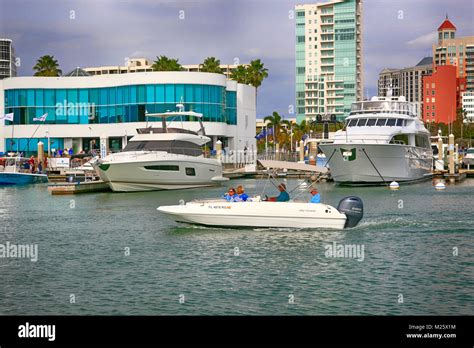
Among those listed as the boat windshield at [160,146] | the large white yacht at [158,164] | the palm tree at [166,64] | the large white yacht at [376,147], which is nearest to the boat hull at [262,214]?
the large white yacht at [158,164]

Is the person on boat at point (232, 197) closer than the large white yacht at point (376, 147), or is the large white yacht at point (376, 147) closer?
the person on boat at point (232, 197)

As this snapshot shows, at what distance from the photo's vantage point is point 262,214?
100 feet

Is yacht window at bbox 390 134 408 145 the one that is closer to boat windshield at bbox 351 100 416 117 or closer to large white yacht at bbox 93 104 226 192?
boat windshield at bbox 351 100 416 117

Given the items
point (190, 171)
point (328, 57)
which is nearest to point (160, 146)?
point (190, 171)

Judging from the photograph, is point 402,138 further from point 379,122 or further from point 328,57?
point 328,57

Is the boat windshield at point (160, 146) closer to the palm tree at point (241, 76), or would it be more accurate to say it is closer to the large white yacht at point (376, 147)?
the large white yacht at point (376, 147)

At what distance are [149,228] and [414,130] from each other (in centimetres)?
3422

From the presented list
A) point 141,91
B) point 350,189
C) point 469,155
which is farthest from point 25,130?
point 469,155

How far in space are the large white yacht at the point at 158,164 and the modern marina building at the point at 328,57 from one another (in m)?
128

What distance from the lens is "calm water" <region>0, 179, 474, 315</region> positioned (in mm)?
19344

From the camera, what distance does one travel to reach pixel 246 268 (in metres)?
23.8

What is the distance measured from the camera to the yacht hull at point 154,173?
53969 millimetres

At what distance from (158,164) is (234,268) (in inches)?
1263

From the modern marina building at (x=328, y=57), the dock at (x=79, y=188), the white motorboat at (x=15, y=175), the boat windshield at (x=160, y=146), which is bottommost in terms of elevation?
the dock at (x=79, y=188)
